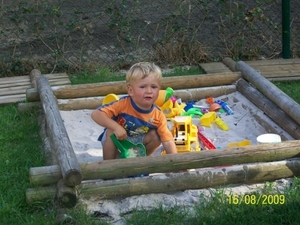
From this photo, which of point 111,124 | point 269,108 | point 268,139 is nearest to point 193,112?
point 269,108

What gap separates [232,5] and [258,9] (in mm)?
381

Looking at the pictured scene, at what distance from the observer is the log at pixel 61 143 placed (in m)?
3.74

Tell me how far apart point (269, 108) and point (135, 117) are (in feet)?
5.01

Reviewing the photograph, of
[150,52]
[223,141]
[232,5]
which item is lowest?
[223,141]

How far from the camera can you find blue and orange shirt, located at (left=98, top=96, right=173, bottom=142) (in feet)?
14.7

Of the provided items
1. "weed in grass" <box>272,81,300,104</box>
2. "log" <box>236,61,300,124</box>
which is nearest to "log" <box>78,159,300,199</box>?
"log" <box>236,61,300,124</box>

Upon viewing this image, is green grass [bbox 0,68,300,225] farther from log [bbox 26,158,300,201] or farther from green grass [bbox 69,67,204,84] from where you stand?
green grass [bbox 69,67,204,84]

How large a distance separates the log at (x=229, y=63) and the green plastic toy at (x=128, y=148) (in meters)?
2.69

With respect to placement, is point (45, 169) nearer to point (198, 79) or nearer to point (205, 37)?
point (198, 79)

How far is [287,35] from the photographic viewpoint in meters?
7.84

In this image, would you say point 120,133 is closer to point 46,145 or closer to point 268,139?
point 46,145

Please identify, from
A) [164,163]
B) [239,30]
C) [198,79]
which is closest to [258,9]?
[239,30]

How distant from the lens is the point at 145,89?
4.34 meters

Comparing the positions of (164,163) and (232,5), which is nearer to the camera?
(164,163)
